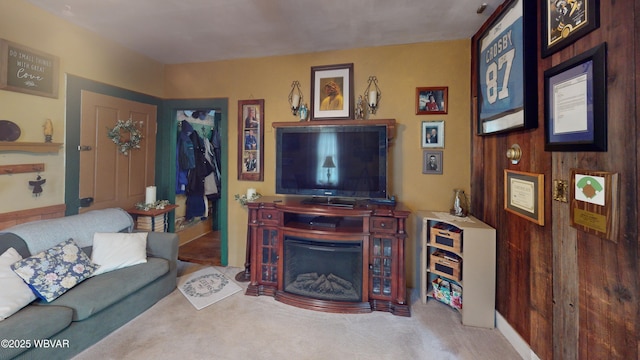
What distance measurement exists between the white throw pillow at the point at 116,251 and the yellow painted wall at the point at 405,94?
128cm

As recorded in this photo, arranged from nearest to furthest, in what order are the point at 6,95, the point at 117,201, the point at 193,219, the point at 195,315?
the point at 6,95 → the point at 195,315 → the point at 117,201 → the point at 193,219

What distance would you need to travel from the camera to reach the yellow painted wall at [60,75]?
1.95 meters

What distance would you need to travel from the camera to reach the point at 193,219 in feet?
13.3

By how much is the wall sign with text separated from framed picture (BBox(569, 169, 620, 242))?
384cm

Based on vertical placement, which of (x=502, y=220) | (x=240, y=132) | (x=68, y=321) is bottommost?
(x=68, y=321)

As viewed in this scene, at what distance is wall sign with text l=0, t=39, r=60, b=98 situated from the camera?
1911 mm

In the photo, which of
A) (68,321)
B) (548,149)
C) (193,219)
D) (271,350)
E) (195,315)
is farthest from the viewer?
(193,219)

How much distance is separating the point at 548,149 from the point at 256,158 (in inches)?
102

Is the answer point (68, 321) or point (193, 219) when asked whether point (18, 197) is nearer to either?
point (68, 321)

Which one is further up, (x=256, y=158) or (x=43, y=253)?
(x=256, y=158)

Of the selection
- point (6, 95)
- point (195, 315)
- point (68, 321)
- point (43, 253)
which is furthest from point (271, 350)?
point (6, 95)

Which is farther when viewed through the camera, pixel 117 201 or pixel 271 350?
pixel 117 201

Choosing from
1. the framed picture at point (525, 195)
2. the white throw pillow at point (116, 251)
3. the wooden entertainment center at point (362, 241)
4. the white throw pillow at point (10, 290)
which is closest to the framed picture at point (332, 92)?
the wooden entertainment center at point (362, 241)

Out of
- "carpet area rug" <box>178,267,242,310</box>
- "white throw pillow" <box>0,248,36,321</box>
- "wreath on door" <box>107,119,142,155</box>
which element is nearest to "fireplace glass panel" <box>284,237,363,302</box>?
"carpet area rug" <box>178,267,242,310</box>
